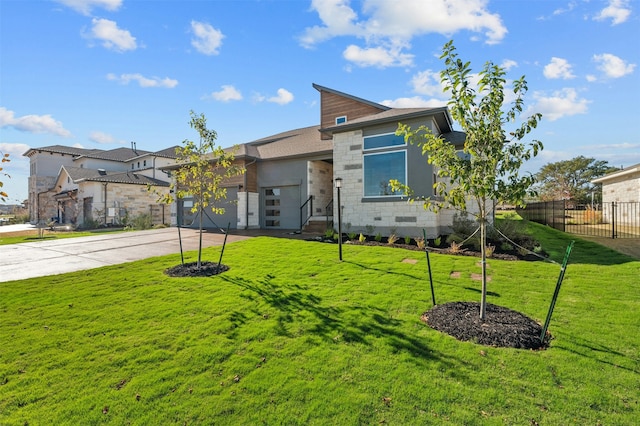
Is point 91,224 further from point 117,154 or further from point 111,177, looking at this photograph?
point 117,154

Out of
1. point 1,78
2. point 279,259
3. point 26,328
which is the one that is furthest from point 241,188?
point 26,328

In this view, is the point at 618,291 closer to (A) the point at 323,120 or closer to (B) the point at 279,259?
(B) the point at 279,259

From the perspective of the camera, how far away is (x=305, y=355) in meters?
3.62

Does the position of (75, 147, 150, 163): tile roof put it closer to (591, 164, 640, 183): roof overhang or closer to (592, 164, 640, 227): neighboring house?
(592, 164, 640, 227): neighboring house

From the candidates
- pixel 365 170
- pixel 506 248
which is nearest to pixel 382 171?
pixel 365 170

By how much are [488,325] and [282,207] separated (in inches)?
530

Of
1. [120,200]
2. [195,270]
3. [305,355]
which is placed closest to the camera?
[305,355]

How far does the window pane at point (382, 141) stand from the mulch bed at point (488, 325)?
7790 millimetres

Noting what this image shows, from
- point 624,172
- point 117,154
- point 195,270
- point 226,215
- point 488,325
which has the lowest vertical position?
point 488,325

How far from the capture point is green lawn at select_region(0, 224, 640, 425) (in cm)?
272

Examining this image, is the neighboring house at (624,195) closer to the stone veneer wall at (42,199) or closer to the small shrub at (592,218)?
the small shrub at (592,218)

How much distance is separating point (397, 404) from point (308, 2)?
11.2 metres

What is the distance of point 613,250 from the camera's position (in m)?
9.08

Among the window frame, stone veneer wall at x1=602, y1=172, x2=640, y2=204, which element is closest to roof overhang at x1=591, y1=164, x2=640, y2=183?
stone veneer wall at x1=602, y1=172, x2=640, y2=204
